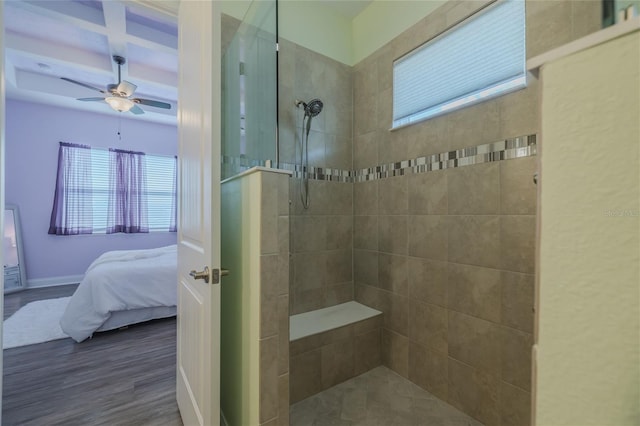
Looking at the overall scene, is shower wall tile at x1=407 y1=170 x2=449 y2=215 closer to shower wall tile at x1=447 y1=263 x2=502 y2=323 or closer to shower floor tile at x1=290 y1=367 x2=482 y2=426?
shower wall tile at x1=447 y1=263 x2=502 y2=323

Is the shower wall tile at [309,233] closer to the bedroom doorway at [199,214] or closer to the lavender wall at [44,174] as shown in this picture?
the bedroom doorway at [199,214]

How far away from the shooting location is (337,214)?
2.43m

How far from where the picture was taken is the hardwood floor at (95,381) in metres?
1.64

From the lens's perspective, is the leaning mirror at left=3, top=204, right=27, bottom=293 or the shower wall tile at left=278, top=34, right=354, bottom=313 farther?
the leaning mirror at left=3, top=204, right=27, bottom=293

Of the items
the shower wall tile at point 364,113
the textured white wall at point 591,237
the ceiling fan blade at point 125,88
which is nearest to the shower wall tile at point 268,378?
the textured white wall at point 591,237

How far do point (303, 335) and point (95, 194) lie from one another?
4.88 m

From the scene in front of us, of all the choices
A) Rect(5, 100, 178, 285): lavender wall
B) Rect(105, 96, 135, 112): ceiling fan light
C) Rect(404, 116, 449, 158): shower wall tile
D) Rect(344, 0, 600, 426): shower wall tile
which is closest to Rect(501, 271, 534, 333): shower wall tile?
Rect(344, 0, 600, 426): shower wall tile

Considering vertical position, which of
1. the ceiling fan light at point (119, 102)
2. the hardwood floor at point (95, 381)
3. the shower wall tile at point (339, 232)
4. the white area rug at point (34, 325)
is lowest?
the hardwood floor at point (95, 381)

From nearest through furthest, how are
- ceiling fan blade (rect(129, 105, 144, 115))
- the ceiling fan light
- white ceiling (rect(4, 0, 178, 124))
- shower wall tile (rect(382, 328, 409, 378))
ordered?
shower wall tile (rect(382, 328, 409, 378)) < white ceiling (rect(4, 0, 178, 124)) < the ceiling fan light < ceiling fan blade (rect(129, 105, 144, 115))

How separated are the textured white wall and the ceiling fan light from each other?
4.13m

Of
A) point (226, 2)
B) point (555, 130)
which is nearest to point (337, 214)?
point (226, 2)

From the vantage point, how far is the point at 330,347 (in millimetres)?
1924

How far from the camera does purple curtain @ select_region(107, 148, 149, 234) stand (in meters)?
4.77

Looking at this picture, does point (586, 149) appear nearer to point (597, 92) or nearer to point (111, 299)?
point (597, 92)
